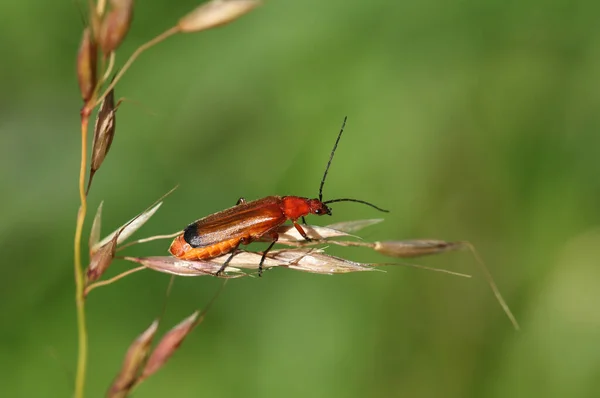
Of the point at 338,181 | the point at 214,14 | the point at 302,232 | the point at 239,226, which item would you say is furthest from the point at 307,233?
the point at 338,181

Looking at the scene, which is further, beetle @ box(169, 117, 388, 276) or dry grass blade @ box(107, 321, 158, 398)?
beetle @ box(169, 117, 388, 276)

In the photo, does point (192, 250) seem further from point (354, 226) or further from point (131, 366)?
point (131, 366)

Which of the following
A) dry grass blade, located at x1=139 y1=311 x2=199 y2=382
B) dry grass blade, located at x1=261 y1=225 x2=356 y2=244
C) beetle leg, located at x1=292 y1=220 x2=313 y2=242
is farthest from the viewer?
beetle leg, located at x1=292 y1=220 x2=313 y2=242

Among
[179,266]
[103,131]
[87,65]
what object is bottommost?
[179,266]

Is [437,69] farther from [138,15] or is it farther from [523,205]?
[138,15]

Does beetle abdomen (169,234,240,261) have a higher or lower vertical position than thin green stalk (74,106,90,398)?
lower

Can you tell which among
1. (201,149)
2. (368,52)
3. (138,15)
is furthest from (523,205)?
(138,15)

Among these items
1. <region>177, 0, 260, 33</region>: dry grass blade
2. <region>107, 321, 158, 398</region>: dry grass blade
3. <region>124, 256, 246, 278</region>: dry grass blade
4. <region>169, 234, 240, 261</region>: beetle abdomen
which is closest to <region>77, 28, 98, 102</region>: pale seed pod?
<region>177, 0, 260, 33</region>: dry grass blade

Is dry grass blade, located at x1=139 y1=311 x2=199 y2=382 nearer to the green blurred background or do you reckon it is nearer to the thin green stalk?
the thin green stalk

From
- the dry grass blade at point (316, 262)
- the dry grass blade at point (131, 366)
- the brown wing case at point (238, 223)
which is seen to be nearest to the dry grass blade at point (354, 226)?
the dry grass blade at point (316, 262)
